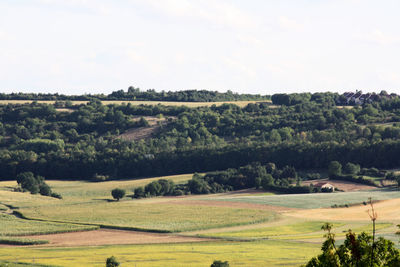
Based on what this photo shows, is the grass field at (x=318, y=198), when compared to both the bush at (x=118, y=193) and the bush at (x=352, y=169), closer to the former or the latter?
the bush at (x=118, y=193)

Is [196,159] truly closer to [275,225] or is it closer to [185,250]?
[275,225]

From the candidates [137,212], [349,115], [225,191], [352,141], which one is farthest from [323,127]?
[137,212]

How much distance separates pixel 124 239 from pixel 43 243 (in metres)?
8.63

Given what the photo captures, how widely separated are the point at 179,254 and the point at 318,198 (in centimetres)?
4660

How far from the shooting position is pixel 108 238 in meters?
85.3

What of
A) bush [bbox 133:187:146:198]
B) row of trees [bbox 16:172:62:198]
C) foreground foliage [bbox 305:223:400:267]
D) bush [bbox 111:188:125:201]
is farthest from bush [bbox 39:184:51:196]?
foreground foliage [bbox 305:223:400:267]

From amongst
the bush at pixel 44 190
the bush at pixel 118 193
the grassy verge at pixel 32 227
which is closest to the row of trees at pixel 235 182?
the bush at pixel 118 193

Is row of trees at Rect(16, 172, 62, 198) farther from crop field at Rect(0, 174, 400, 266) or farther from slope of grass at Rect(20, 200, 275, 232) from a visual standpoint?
slope of grass at Rect(20, 200, 275, 232)

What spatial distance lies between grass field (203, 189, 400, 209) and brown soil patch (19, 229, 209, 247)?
28452mm

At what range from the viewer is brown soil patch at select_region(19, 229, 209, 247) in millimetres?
82125

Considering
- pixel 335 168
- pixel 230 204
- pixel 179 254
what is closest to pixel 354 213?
pixel 230 204

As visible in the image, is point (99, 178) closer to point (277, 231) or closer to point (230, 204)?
point (230, 204)

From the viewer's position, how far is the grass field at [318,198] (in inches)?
4350

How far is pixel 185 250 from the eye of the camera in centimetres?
7581
